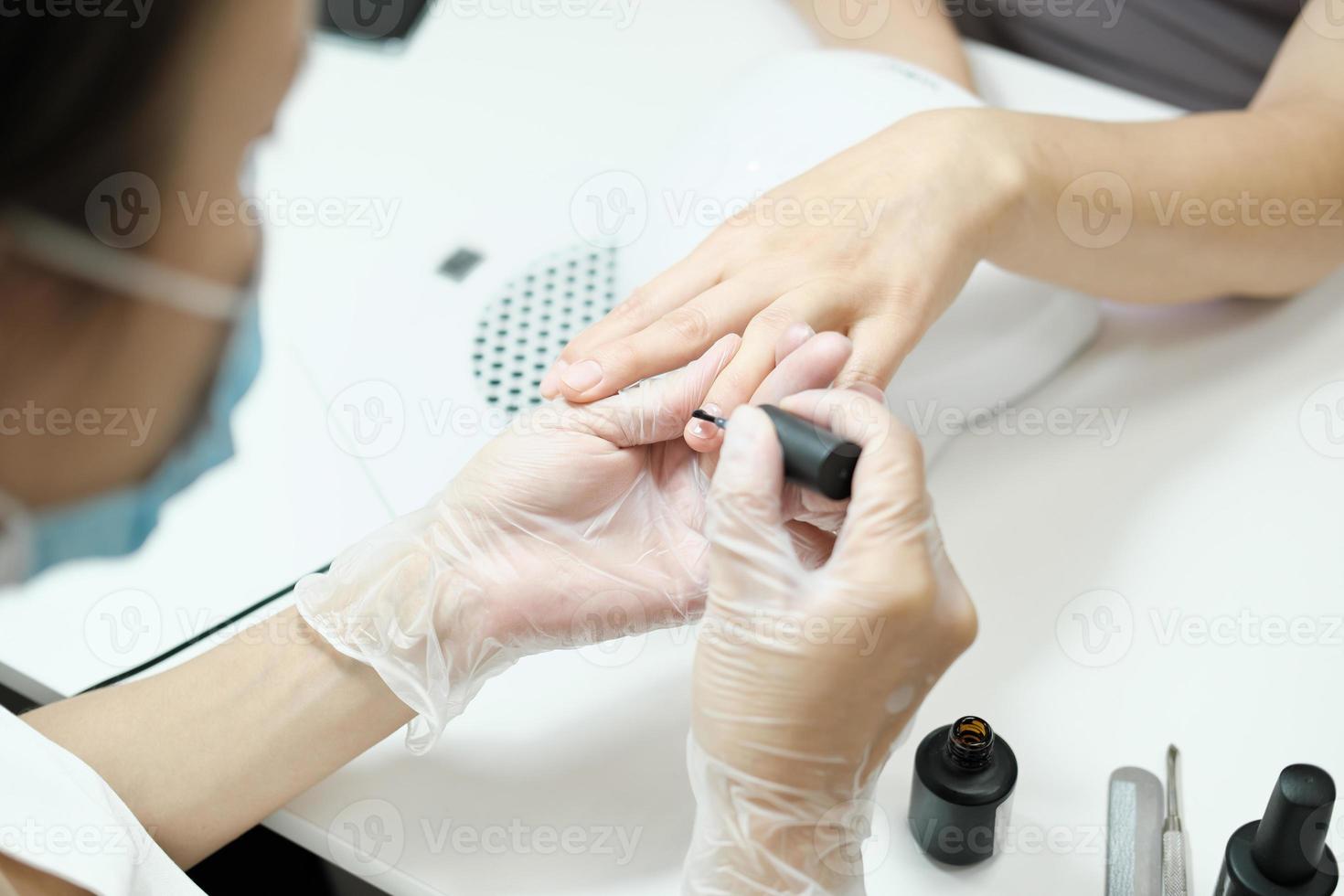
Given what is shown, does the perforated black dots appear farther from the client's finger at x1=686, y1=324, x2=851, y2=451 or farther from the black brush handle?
the black brush handle

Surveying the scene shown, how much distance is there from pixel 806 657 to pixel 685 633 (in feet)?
0.88

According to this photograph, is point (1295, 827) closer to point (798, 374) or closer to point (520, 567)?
point (798, 374)

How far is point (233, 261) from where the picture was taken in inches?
18.2

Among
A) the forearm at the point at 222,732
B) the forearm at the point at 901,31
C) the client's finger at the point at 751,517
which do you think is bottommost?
the forearm at the point at 222,732

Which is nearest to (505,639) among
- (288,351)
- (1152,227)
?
(288,351)

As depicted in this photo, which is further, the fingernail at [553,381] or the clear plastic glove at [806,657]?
the fingernail at [553,381]

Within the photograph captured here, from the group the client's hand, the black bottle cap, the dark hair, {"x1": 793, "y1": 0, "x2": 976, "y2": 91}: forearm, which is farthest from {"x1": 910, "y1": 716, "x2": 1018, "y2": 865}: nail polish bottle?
{"x1": 793, "y1": 0, "x2": 976, "y2": 91}: forearm

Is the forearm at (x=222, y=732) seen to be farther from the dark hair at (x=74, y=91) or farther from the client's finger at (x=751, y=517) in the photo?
the dark hair at (x=74, y=91)

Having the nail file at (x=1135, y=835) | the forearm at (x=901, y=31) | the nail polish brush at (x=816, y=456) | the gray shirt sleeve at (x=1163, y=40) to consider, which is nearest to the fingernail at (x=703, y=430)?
the nail polish brush at (x=816, y=456)

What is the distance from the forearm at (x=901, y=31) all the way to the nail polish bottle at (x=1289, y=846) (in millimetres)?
725

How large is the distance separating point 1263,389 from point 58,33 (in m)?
0.87

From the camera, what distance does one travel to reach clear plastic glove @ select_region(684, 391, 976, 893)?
539mm

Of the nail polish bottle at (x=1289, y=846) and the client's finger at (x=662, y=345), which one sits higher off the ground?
the client's finger at (x=662, y=345)

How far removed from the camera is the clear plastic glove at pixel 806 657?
0.54 metres
